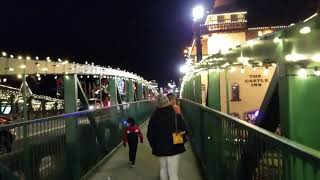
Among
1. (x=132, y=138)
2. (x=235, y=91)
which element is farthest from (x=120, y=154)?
(x=235, y=91)

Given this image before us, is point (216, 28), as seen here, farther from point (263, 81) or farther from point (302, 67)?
point (302, 67)

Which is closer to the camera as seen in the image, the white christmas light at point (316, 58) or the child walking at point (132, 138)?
the white christmas light at point (316, 58)

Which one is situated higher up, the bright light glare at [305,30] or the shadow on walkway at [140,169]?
the bright light glare at [305,30]

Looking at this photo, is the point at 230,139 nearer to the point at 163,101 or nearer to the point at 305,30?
the point at 163,101

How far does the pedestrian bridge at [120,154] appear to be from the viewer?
332cm

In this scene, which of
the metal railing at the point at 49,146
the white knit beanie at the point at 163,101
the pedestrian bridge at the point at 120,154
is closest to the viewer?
the pedestrian bridge at the point at 120,154

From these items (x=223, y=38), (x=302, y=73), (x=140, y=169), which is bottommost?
(x=140, y=169)

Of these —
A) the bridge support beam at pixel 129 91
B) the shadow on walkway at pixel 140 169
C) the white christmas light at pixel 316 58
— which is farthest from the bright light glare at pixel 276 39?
the bridge support beam at pixel 129 91

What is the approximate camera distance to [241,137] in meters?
4.95

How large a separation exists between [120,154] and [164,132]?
6.91 metres

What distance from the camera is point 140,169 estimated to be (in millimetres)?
11297

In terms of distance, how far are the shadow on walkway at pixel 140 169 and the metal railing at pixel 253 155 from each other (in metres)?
2.40

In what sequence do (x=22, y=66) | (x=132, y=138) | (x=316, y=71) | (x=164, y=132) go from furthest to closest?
(x=22, y=66), (x=132, y=138), (x=316, y=71), (x=164, y=132)

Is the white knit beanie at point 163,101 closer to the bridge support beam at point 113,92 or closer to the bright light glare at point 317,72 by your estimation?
the bright light glare at point 317,72
